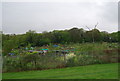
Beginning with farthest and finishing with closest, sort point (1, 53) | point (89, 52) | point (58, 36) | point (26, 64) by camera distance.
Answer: point (58, 36) → point (89, 52) → point (26, 64) → point (1, 53)

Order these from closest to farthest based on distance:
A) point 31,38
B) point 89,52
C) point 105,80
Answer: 1. point 105,80
2. point 89,52
3. point 31,38

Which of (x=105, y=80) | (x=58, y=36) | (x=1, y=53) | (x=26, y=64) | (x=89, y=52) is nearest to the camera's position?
(x=105, y=80)

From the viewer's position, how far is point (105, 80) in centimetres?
545

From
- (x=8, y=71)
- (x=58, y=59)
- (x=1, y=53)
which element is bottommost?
(x=8, y=71)

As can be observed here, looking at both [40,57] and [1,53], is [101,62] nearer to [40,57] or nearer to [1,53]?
[40,57]

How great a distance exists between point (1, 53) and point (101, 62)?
8163 millimetres

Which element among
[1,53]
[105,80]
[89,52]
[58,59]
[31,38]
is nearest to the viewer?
[105,80]

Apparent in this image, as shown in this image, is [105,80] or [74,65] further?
[74,65]

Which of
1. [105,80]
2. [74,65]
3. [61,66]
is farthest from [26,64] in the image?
[105,80]

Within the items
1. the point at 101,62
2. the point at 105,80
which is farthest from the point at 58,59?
the point at 105,80

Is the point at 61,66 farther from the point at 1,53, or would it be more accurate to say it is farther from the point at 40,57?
the point at 1,53

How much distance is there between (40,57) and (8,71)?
103 inches

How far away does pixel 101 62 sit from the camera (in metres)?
10.8

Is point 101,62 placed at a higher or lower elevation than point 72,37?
lower
